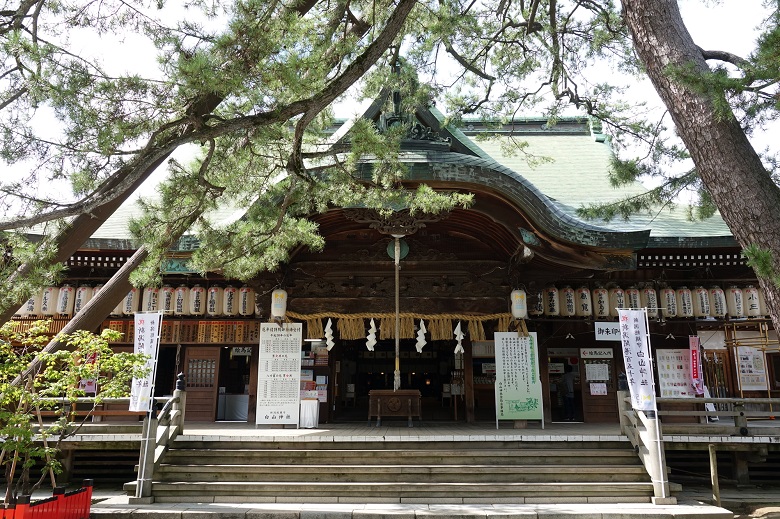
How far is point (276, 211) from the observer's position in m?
8.36

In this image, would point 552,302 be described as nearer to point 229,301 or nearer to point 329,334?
point 329,334

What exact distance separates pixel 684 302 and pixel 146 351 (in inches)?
431

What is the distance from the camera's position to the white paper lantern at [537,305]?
1180 centimetres

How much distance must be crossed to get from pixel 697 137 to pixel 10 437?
7.94m

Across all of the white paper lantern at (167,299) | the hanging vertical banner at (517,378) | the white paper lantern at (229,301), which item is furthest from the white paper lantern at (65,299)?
the hanging vertical banner at (517,378)

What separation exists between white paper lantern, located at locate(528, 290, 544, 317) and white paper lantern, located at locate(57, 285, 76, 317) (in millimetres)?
10073

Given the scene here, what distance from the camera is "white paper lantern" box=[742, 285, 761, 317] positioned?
1202cm

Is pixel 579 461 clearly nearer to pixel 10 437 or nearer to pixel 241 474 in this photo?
pixel 241 474

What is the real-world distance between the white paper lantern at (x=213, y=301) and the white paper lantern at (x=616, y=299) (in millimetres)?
8660

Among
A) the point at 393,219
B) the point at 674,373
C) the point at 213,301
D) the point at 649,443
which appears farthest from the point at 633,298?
the point at 213,301

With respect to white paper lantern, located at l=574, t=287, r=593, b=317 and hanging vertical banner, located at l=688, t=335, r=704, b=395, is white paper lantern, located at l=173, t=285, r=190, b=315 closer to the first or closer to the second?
white paper lantern, located at l=574, t=287, r=593, b=317

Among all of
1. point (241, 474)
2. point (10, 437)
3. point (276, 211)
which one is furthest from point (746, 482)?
point (10, 437)

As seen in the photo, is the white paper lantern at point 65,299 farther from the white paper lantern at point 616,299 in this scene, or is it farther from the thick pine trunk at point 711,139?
the thick pine trunk at point 711,139

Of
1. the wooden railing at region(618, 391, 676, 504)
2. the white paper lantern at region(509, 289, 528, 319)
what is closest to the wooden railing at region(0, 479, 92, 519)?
the wooden railing at region(618, 391, 676, 504)
